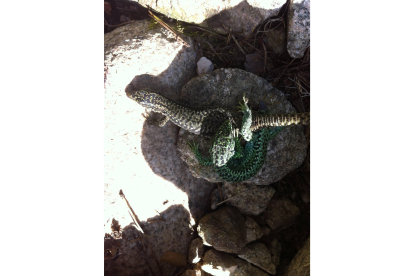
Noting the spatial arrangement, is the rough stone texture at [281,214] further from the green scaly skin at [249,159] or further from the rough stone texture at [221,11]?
the rough stone texture at [221,11]

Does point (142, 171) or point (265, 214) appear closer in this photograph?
point (142, 171)

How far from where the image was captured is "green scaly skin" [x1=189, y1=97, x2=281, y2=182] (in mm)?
3705

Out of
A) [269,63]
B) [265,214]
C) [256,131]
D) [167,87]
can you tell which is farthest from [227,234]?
[269,63]

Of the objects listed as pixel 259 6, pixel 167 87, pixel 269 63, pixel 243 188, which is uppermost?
pixel 259 6

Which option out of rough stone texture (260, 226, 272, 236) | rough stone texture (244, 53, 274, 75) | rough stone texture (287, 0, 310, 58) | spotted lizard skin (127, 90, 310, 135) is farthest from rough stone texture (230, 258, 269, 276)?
rough stone texture (287, 0, 310, 58)

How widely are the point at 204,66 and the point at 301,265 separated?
10.1ft

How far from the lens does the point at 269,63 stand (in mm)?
4121

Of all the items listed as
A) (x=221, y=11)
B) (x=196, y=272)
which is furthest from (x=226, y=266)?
(x=221, y=11)

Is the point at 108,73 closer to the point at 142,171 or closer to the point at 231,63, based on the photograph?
the point at 142,171

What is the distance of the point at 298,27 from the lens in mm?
3752

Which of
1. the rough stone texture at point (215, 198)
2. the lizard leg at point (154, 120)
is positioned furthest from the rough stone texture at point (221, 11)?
the rough stone texture at point (215, 198)

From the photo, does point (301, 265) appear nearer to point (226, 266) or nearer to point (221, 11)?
point (226, 266)

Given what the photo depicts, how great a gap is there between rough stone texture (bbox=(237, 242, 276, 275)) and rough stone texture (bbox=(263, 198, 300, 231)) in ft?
1.35
